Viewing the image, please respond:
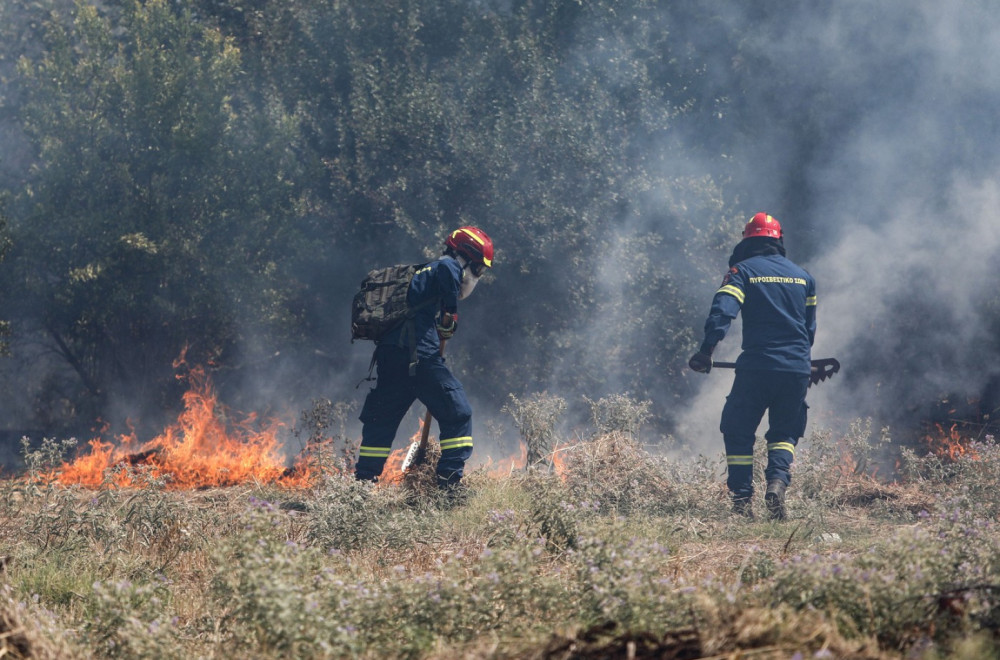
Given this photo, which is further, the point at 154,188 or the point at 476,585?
the point at 154,188

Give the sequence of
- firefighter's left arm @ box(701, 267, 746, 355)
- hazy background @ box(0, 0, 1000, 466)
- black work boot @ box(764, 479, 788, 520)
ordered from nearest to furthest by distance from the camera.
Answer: black work boot @ box(764, 479, 788, 520), firefighter's left arm @ box(701, 267, 746, 355), hazy background @ box(0, 0, 1000, 466)

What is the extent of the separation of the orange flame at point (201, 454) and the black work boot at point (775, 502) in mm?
3533

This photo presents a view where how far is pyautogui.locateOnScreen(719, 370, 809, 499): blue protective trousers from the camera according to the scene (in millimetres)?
6426

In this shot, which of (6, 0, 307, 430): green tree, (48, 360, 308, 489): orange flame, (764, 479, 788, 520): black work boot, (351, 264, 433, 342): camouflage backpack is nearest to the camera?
(764, 479, 788, 520): black work boot

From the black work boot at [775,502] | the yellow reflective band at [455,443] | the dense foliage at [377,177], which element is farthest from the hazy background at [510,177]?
the yellow reflective band at [455,443]

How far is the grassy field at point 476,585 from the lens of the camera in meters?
3.06

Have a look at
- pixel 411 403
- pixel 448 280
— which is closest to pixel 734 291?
pixel 448 280

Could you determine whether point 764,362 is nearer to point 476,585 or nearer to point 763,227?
point 763,227

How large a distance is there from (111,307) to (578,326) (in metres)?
5.06

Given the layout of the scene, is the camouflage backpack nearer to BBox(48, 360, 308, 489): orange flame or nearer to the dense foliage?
BBox(48, 360, 308, 489): orange flame

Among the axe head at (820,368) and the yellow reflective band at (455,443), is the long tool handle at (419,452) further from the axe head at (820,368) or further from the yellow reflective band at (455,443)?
the axe head at (820,368)

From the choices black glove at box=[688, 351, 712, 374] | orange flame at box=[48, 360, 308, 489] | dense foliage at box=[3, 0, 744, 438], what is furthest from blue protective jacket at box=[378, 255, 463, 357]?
dense foliage at box=[3, 0, 744, 438]

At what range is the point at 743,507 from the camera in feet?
20.5

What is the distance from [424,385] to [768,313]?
2.37 meters
